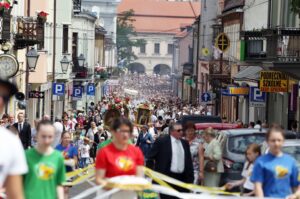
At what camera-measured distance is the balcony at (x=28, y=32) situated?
38.0 meters

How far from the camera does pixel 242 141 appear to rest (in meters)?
19.4

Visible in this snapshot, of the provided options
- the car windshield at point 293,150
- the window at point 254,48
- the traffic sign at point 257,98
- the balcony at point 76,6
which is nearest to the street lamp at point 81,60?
the balcony at point 76,6

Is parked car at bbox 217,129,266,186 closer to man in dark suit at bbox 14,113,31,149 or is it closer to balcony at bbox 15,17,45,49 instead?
man in dark suit at bbox 14,113,31,149

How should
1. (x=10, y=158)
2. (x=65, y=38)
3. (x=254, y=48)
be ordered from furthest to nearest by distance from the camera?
(x=65, y=38) → (x=254, y=48) → (x=10, y=158)

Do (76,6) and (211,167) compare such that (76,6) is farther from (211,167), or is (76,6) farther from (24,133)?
(211,167)

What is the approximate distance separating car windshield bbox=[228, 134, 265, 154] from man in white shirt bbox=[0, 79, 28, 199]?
11874 mm

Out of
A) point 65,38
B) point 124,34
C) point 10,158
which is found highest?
point 124,34

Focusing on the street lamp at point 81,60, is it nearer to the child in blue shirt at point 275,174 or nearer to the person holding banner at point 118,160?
the person holding banner at point 118,160

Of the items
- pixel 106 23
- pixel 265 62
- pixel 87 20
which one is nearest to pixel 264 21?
pixel 265 62

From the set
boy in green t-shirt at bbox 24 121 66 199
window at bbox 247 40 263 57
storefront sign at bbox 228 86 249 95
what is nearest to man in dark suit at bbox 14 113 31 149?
window at bbox 247 40 263 57

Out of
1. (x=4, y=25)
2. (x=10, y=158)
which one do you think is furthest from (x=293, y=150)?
(x=4, y=25)

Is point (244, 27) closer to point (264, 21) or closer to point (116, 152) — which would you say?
point (264, 21)

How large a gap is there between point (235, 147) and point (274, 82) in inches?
568

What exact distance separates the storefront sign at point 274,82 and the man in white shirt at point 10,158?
2590 cm
